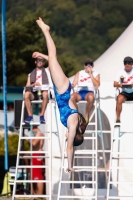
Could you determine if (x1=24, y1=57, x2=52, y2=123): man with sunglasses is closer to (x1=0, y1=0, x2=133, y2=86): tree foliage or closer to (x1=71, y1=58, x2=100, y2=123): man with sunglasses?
(x1=71, y1=58, x2=100, y2=123): man with sunglasses

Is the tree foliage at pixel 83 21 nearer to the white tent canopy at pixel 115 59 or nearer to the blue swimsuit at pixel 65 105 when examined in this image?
the white tent canopy at pixel 115 59


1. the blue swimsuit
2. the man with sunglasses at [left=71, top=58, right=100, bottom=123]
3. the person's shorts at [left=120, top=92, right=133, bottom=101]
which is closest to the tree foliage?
the man with sunglasses at [left=71, top=58, right=100, bottom=123]

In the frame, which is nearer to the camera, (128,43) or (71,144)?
(71,144)

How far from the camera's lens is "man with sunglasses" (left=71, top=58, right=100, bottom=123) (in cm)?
1353

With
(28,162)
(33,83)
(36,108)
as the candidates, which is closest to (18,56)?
(36,108)

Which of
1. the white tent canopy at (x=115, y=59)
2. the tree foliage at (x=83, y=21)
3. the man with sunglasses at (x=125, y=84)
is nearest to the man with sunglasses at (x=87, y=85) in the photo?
the man with sunglasses at (x=125, y=84)

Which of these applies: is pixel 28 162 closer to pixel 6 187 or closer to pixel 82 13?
pixel 6 187

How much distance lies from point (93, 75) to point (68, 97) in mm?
4437

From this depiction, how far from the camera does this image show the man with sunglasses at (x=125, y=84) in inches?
524

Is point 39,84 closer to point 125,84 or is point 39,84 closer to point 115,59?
point 125,84

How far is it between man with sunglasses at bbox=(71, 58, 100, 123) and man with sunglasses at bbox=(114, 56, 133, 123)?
49 centimetres

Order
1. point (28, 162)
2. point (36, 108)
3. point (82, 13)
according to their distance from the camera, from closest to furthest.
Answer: point (28, 162), point (36, 108), point (82, 13)

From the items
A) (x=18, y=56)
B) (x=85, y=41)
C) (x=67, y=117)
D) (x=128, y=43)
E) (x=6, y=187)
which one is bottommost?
(x=6, y=187)

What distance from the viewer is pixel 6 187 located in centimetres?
1602
